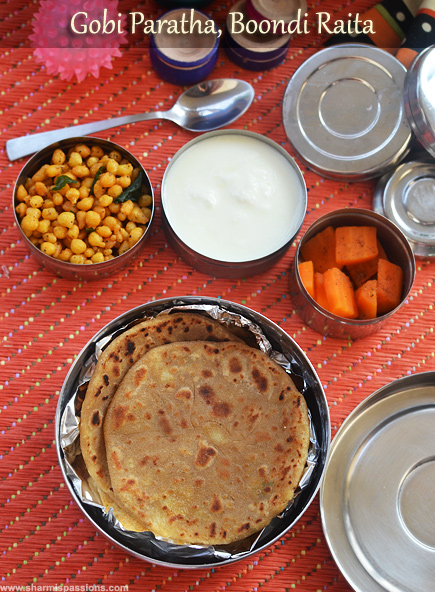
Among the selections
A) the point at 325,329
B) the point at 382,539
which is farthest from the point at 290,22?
the point at 382,539

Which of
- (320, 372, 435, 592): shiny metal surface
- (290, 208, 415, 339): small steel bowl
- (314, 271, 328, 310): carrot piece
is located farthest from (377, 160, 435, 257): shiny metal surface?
(320, 372, 435, 592): shiny metal surface

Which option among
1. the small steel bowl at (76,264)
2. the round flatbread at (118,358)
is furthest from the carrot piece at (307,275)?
the small steel bowl at (76,264)

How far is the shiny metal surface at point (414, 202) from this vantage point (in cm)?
203

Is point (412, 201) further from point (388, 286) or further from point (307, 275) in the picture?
point (307, 275)

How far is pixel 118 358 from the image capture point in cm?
168

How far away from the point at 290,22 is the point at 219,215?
0.68 metres

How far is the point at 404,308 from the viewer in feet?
6.67

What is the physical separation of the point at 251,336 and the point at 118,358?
385 mm

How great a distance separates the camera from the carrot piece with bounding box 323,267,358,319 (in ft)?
6.04

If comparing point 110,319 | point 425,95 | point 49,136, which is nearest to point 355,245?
point 425,95

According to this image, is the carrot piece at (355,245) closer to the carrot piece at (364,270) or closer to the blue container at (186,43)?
the carrot piece at (364,270)

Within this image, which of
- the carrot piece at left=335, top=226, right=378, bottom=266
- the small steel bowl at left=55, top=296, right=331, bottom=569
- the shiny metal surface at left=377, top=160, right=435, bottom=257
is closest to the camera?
the small steel bowl at left=55, top=296, right=331, bottom=569

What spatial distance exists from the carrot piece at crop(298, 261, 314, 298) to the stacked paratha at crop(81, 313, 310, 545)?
289mm

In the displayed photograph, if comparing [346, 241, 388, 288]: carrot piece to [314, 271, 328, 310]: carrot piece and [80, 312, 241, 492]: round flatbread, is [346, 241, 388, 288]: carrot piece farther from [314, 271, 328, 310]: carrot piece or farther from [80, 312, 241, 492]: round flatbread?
[80, 312, 241, 492]: round flatbread
